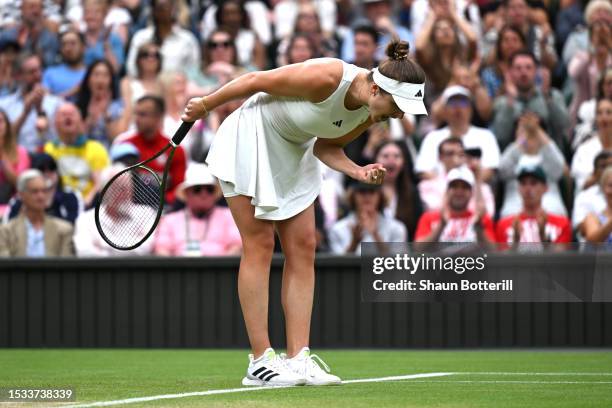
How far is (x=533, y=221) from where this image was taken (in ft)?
36.1

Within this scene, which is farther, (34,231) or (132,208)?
(34,231)

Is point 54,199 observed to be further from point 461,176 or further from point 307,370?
point 307,370

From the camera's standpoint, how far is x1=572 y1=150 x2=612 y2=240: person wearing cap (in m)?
11.0

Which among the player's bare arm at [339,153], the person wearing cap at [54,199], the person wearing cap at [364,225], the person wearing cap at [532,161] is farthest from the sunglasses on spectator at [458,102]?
the player's bare arm at [339,153]

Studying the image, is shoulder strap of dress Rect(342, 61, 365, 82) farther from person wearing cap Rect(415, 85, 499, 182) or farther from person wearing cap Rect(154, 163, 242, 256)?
person wearing cap Rect(415, 85, 499, 182)

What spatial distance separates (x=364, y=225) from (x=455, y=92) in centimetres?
183

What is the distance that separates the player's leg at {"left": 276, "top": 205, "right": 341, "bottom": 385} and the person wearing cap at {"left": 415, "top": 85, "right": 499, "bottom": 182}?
563cm

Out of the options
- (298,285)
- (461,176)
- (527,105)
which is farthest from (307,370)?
(527,105)

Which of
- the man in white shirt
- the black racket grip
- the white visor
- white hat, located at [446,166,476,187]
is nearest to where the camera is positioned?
the white visor

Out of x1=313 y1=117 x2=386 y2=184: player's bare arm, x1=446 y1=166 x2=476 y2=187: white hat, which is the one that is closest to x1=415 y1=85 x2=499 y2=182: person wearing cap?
x1=446 y1=166 x2=476 y2=187: white hat

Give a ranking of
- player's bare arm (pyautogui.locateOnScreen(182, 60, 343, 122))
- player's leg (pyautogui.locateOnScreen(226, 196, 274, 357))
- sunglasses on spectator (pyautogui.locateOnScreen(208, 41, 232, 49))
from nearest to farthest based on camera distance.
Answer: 1. player's bare arm (pyautogui.locateOnScreen(182, 60, 343, 122))
2. player's leg (pyautogui.locateOnScreen(226, 196, 274, 357))
3. sunglasses on spectator (pyautogui.locateOnScreen(208, 41, 232, 49))

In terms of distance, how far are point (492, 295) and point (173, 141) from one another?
4404mm

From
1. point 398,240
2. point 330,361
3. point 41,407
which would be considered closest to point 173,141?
point 41,407

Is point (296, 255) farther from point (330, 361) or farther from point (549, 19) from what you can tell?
point (549, 19)
